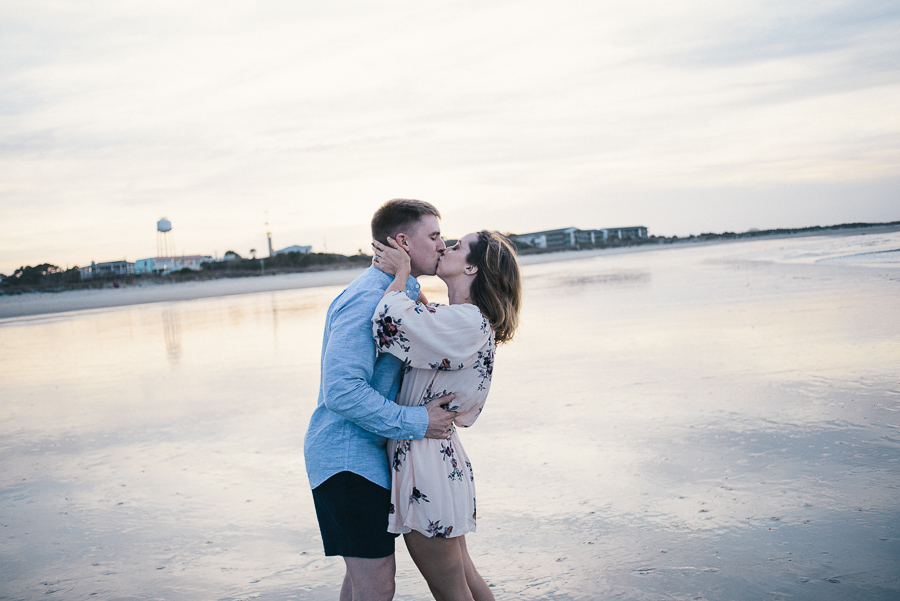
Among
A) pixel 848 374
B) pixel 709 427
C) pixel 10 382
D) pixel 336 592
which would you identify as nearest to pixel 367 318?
pixel 336 592

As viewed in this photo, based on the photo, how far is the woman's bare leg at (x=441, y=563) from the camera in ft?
7.38

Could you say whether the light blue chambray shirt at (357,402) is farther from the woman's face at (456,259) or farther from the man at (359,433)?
the woman's face at (456,259)

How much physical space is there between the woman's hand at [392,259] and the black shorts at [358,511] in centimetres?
72

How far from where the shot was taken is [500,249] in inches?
93.0

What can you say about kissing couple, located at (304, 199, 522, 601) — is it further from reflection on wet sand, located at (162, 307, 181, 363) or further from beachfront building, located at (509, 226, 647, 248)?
beachfront building, located at (509, 226, 647, 248)

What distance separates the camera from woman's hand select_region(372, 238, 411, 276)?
92.4 inches

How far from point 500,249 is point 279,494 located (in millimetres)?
2949

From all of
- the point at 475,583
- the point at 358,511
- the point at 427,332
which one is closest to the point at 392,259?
the point at 427,332

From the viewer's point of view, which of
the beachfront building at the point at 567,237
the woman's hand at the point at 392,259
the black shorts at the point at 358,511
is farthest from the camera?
the beachfront building at the point at 567,237

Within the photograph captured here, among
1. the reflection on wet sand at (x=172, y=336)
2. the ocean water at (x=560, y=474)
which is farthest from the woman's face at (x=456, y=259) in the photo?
the reflection on wet sand at (x=172, y=336)

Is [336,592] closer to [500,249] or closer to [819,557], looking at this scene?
[500,249]

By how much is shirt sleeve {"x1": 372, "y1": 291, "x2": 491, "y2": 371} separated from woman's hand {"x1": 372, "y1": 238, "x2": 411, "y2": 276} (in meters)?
0.15

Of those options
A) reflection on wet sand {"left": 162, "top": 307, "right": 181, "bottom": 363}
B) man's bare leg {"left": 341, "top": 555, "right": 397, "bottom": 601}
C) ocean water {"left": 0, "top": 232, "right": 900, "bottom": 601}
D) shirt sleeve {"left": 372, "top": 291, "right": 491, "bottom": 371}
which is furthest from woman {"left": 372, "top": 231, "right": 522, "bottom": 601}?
reflection on wet sand {"left": 162, "top": 307, "right": 181, "bottom": 363}

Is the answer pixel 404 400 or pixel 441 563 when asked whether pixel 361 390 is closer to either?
pixel 404 400
